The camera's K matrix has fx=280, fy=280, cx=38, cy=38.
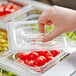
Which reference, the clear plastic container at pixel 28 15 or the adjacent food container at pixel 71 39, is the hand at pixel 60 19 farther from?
the clear plastic container at pixel 28 15

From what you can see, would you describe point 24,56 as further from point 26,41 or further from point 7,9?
point 7,9

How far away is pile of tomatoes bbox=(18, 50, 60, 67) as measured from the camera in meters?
2.04

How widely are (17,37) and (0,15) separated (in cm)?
93

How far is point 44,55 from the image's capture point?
2.14m

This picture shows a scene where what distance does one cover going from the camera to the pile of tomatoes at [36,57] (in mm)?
2039

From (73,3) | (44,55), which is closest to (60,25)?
(44,55)

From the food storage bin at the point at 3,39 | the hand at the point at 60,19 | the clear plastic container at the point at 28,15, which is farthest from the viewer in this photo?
the clear plastic container at the point at 28,15

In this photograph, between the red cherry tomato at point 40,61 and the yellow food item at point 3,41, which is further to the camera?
the yellow food item at point 3,41

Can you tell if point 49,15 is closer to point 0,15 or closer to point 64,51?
point 64,51

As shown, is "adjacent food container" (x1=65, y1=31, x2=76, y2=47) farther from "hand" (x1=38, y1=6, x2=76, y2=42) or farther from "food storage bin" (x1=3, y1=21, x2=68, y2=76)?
"hand" (x1=38, y1=6, x2=76, y2=42)

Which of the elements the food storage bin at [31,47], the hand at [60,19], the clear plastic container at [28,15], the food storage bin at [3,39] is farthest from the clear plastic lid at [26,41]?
the clear plastic container at [28,15]

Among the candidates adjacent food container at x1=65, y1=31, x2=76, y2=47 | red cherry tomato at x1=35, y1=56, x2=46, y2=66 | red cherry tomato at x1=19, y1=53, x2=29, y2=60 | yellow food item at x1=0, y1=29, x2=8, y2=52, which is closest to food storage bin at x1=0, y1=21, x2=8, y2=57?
yellow food item at x1=0, y1=29, x2=8, y2=52

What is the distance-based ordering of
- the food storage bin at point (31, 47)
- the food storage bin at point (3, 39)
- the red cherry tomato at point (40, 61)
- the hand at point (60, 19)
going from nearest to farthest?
the hand at point (60, 19) < the food storage bin at point (31, 47) < the red cherry tomato at point (40, 61) < the food storage bin at point (3, 39)

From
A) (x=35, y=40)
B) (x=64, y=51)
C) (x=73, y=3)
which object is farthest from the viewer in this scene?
(x=73, y=3)
